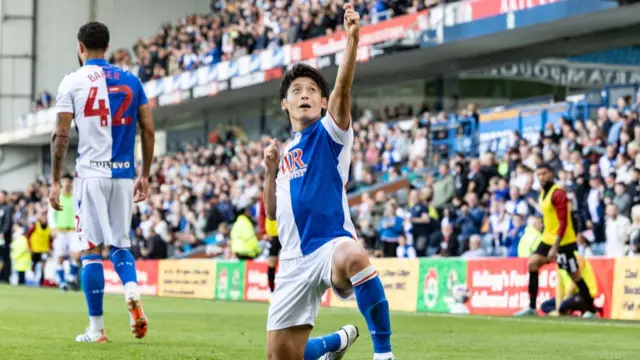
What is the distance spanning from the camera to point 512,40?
2927cm

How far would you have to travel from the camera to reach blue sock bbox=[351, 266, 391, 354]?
253 inches

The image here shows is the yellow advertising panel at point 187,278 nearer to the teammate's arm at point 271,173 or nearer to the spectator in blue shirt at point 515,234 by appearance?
the spectator in blue shirt at point 515,234

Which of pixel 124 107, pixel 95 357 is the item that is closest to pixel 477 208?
pixel 124 107

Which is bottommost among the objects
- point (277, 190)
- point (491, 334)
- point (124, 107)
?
point (491, 334)

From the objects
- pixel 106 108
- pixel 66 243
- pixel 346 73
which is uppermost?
pixel 106 108

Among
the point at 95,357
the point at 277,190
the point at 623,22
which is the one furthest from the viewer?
the point at 623,22

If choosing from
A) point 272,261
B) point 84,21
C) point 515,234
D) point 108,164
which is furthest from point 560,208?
point 84,21

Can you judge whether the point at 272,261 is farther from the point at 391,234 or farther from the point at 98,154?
the point at 98,154

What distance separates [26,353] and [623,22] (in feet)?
66.7

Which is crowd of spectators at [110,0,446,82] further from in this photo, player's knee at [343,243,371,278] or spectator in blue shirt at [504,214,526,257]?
player's knee at [343,243,371,278]

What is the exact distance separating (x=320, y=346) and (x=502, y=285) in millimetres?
11149

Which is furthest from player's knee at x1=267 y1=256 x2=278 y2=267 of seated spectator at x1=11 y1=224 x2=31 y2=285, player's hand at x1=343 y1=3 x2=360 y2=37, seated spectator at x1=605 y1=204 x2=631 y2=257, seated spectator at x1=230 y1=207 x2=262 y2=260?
seated spectator at x1=11 y1=224 x2=31 y2=285

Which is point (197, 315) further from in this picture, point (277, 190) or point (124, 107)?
point (277, 190)

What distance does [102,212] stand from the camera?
979 centimetres
